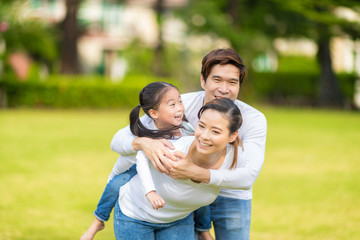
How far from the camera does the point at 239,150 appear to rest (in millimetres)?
3311

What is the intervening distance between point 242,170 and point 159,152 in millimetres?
520

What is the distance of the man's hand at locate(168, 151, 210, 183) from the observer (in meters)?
2.99

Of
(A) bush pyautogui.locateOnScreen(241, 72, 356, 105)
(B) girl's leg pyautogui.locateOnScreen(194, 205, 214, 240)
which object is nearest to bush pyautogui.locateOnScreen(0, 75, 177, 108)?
(A) bush pyautogui.locateOnScreen(241, 72, 356, 105)

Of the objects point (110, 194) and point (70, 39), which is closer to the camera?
point (110, 194)

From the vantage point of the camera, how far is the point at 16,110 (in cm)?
2069

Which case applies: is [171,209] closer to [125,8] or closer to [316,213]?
[316,213]

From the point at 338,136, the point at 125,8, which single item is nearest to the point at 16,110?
the point at 338,136

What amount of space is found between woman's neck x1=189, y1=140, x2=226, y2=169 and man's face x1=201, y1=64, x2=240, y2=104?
18.2 inches

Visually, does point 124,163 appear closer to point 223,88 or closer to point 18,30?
point 223,88

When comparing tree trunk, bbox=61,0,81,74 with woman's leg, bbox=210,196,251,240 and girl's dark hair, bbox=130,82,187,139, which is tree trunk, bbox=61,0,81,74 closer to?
woman's leg, bbox=210,196,251,240

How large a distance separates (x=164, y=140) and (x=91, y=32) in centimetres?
3654

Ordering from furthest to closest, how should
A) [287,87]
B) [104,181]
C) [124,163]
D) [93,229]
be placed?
[287,87], [104,181], [93,229], [124,163]

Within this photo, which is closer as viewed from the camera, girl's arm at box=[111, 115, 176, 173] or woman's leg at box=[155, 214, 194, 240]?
girl's arm at box=[111, 115, 176, 173]

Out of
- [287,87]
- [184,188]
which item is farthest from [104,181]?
[287,87]
